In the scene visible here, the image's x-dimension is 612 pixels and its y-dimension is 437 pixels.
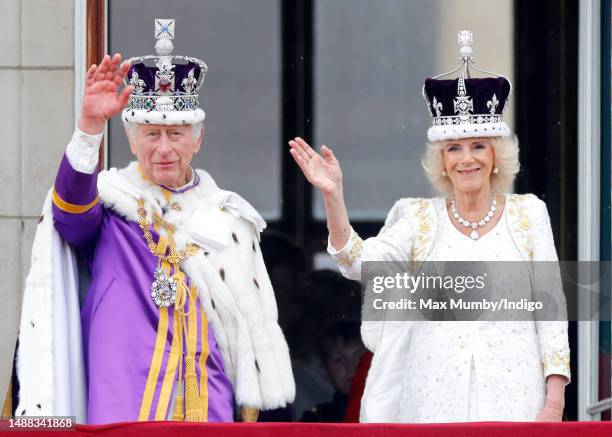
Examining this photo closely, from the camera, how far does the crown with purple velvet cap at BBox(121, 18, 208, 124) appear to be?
507cm

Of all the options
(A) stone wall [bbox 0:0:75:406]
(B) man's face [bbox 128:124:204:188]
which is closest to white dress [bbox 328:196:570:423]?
(B) man's face [bbox 128:124:204:188]

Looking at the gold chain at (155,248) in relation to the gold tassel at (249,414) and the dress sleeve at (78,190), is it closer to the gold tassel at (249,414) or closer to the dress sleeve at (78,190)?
the dress sleeve at (78,190)

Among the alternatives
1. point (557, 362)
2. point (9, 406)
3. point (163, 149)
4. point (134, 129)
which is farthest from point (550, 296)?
point (9, 406)

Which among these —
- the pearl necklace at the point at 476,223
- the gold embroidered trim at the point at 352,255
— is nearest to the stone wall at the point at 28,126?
the gold embroidered trim at the point at 352,255

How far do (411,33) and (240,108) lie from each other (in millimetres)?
753

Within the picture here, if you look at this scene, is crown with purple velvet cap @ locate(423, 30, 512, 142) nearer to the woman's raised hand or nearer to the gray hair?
the woman's raised hand

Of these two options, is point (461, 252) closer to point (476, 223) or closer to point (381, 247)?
point (476, 223)

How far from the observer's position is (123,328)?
16.3 feet

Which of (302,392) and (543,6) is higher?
(543,6)

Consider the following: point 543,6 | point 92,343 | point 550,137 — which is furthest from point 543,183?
point 92,343

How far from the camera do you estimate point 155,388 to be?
495 centimetres

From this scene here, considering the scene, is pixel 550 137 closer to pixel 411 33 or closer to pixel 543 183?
pixel 543 183

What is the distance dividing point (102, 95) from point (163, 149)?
0.94 feet

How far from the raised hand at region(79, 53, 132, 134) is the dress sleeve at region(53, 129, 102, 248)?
0.04 meters
